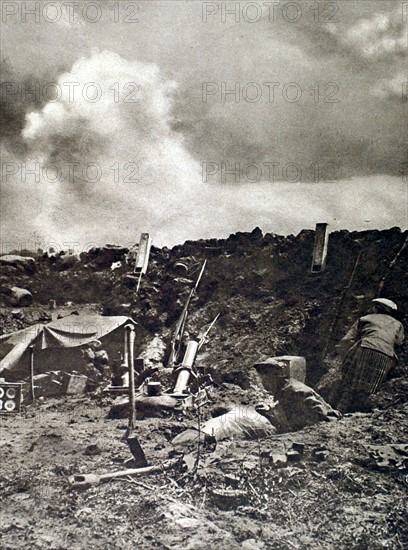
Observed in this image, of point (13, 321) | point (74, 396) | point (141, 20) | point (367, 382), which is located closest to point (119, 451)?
point (74, 396)

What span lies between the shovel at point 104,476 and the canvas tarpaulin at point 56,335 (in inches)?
106

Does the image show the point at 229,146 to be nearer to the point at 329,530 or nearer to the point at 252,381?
the point at 252,381

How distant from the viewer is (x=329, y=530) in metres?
4.05

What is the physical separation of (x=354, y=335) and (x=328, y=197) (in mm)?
1759

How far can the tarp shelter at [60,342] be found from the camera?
695 cm

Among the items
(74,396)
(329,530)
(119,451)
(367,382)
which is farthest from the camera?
(74,396)

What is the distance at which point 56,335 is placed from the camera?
7.09 m
